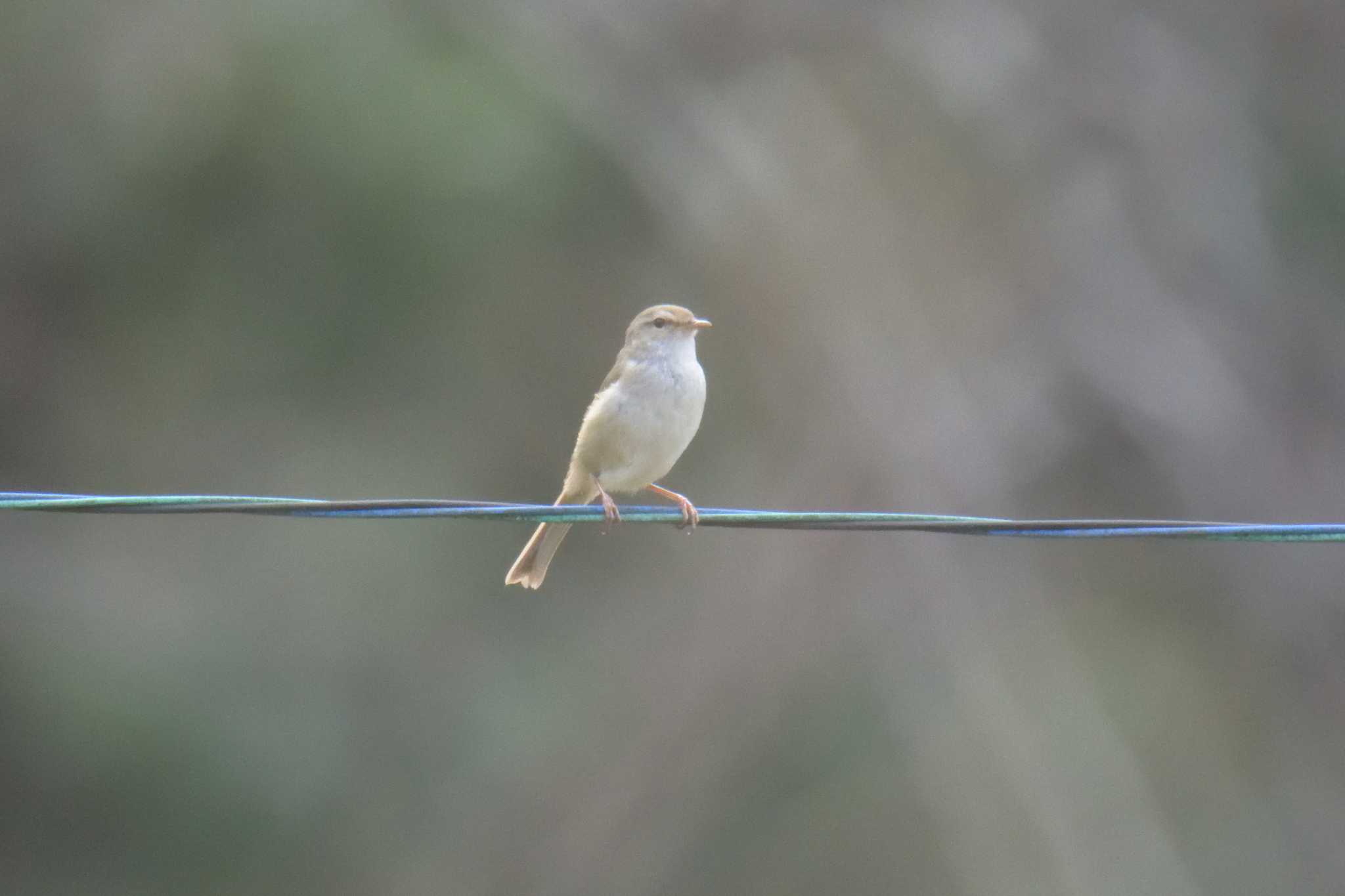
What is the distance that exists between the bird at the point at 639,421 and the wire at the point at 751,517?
2600 mm

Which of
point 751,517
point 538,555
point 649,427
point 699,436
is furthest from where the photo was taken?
point 699,436

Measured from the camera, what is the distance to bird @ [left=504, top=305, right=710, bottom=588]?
7426 millimetres

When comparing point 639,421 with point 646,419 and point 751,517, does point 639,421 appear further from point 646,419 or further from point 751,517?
point 751,517

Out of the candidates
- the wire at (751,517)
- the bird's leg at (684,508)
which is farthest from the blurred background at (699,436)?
the wire at (751,517)

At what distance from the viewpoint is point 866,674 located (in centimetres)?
1717

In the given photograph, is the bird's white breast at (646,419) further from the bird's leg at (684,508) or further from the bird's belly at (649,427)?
the bird's leg at (684,508)

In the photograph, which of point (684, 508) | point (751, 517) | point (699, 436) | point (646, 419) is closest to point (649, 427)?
point (646, 419)

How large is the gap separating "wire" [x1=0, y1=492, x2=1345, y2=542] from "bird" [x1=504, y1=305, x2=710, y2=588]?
2.60 meters

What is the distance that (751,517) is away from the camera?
457 cm

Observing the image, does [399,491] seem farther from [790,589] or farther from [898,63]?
[898,63]

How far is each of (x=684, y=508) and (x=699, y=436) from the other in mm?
11510

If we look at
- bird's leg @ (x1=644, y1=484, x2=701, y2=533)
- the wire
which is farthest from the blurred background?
the wire

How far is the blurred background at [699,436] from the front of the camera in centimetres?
1573

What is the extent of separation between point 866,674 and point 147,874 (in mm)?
6744
